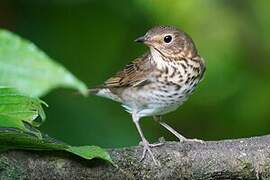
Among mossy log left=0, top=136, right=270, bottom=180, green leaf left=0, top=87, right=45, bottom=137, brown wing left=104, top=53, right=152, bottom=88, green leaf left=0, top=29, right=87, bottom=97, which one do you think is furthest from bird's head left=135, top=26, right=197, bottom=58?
green leaf left=0, top=29, right=87, bottom=97

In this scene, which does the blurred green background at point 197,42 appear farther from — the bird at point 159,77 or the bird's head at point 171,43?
the bird's head at point 171,43

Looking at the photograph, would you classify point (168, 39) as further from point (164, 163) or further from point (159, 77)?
point (164, 163)

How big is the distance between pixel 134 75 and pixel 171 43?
0.98ft

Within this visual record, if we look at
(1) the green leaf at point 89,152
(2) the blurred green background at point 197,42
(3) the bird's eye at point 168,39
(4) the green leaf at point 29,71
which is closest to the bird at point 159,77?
(3) the bird's eye at point 168,39

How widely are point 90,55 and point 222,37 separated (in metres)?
1.08

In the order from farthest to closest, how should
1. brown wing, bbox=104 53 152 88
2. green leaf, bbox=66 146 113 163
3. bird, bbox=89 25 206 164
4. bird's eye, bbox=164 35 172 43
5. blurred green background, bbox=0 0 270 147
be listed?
blurred green background, bbox=0 0 270 147, bird's eye, bbox=164 35 172 43, brown wing, bbox=104 53 152 88, bird, bbox=89 25 206 164, green leaf, bbox=66 146 113 163

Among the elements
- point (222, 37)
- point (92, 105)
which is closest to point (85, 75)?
point (92, 105)

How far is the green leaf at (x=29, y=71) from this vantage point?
1430 millimetres

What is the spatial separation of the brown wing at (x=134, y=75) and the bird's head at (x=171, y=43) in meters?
0.11

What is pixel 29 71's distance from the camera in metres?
1.43

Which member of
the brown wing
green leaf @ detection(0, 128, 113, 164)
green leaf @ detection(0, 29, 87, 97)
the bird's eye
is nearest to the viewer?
green leaf @ detection(0, 29, 87, 97)

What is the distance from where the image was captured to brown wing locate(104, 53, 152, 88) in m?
3.90

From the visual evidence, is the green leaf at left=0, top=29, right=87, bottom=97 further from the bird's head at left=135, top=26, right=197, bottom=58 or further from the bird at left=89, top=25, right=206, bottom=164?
the bird's head at left=135, top=26, right=197, bottom=58

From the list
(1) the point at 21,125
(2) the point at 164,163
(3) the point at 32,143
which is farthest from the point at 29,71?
(2) the point at 164,163
